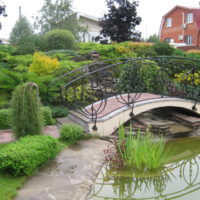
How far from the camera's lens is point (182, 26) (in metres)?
31.0

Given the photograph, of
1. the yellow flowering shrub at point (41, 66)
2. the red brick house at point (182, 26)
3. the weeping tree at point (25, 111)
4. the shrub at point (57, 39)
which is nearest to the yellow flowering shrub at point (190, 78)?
the yellow flowering shrub at point (41, 66)

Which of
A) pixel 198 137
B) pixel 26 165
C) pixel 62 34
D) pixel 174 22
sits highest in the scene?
pixel 174 22

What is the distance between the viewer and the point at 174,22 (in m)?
32.9

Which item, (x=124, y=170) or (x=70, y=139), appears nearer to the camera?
(x=124, y=170)

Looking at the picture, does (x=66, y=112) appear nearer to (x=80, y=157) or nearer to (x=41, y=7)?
(x=80, y=157)

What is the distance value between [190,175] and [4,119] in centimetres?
411

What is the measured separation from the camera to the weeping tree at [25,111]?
15.7 feet

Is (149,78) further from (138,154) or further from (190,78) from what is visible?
(138,154)

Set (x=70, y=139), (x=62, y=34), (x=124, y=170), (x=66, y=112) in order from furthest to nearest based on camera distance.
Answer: (x=62, y=34), (x=66, y=112), (x=70, y=139), (x=124, y=170)

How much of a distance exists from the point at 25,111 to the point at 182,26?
95.6ft

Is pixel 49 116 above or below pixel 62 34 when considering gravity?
below

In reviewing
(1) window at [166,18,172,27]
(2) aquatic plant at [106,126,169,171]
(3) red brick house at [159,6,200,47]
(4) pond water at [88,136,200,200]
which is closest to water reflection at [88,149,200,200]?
(4) pond water at [88,136,200,200]

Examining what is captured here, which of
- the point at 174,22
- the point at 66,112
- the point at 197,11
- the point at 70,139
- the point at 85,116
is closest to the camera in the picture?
the point at 70,139

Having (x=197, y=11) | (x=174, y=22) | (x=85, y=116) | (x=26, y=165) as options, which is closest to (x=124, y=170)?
(x=26, y=165)
